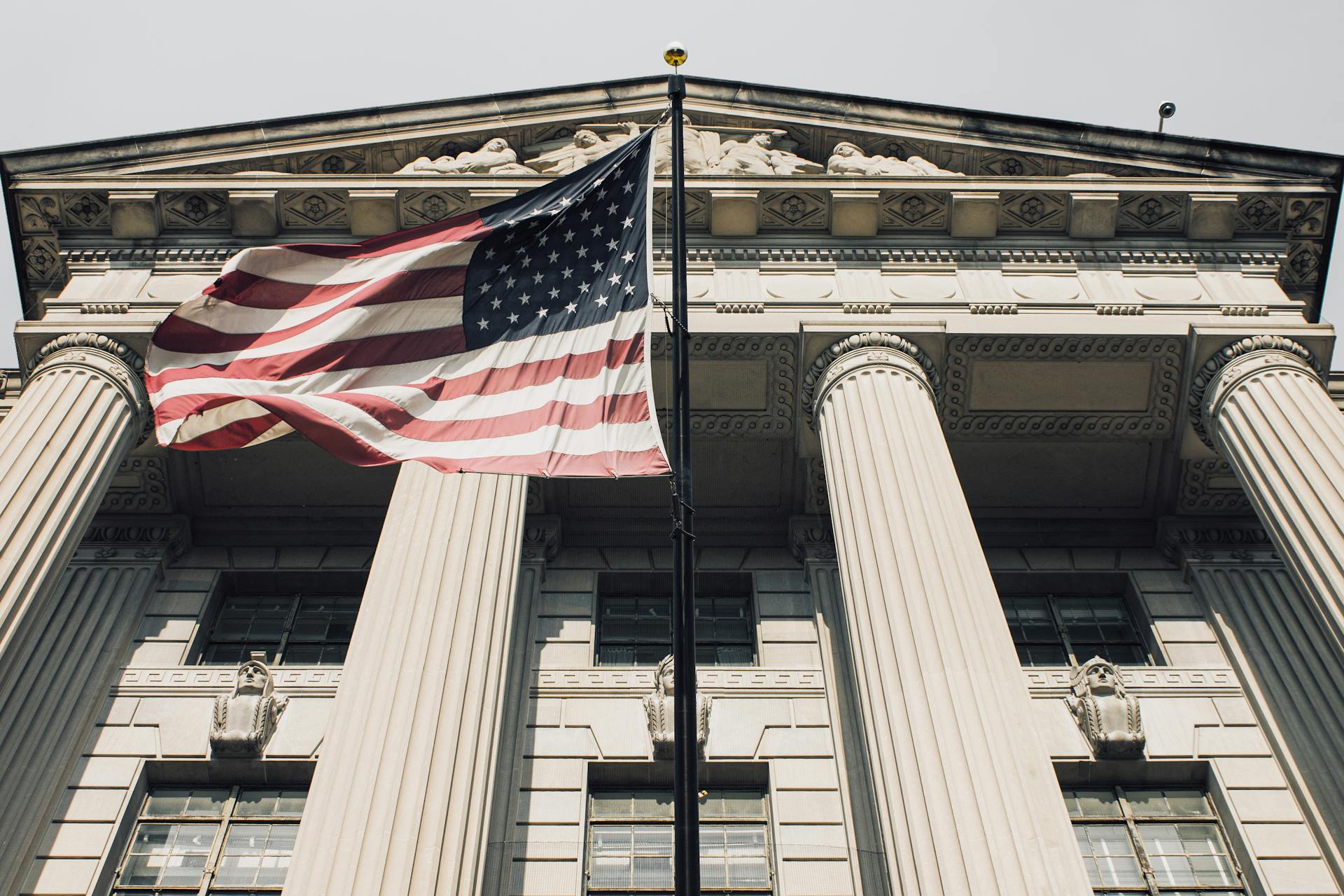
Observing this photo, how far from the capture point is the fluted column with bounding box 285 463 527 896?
469 inches

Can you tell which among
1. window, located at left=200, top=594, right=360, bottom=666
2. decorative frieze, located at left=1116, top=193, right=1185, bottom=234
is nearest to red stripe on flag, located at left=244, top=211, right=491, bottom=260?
window, located at left=200, top=594, right=360, bottom=666

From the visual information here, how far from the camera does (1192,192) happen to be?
21000mm

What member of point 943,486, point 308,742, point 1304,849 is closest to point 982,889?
point 943,486

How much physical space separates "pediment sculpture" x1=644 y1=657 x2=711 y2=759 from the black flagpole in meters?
6.68

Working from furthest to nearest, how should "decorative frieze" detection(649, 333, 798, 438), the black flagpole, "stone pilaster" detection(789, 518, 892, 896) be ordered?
1. "decorative frieze" detection(649, 333, 798, 438)
2. "stone pilaster" detection(789, 518, 892, 896)
3. the black flagpole

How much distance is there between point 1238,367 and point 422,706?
12.6 m

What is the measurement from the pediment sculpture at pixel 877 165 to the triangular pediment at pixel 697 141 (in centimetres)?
5

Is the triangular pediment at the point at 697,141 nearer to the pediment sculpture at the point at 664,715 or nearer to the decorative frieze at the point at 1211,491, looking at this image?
the decorative frieze at the point at 1211,491

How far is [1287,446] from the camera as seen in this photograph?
55.7 feet

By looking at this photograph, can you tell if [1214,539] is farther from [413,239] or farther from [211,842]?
[211,842]

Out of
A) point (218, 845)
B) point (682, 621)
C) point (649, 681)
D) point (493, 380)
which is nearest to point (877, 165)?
point (649, 681)

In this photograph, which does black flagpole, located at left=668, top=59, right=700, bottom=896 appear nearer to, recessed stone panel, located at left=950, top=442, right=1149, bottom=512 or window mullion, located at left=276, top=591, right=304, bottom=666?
recessed stone panel, located at left=950, top=442, right=1149, bottom=512

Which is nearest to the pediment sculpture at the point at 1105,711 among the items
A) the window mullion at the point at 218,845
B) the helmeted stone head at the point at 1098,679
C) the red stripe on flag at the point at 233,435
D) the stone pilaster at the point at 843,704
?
the helmeted stone head at the point at 1098,679

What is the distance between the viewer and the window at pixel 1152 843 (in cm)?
1583
